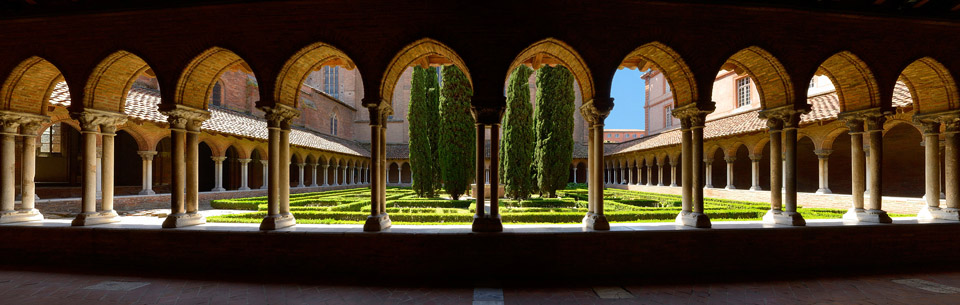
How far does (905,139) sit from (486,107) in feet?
59.4

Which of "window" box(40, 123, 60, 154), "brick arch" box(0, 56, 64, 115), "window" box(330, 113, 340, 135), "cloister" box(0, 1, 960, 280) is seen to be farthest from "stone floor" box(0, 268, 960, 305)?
"window" box(330, 113, 340, 135)

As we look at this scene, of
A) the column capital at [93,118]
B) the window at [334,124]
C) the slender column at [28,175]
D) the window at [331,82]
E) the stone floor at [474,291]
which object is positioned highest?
the window at [331,82]

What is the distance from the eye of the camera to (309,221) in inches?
324

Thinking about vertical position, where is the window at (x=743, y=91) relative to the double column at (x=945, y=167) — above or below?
above

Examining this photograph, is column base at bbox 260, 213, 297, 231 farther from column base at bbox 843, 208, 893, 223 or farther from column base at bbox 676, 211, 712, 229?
column base at bbox 843, 208, 893, 223

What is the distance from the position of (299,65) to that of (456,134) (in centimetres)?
893

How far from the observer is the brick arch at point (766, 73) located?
223 inches

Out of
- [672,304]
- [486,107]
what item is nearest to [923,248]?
[672,304]

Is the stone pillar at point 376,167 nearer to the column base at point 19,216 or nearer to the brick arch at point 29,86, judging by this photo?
the brick arch at point 29,86

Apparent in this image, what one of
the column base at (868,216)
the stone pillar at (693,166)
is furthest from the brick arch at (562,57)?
the column base at (868,216)

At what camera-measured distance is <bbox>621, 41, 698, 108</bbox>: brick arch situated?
5.48m

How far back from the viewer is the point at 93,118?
5895 mm

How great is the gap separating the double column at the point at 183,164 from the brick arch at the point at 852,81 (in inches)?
368

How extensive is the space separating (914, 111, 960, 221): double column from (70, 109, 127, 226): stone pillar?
1238 cm
